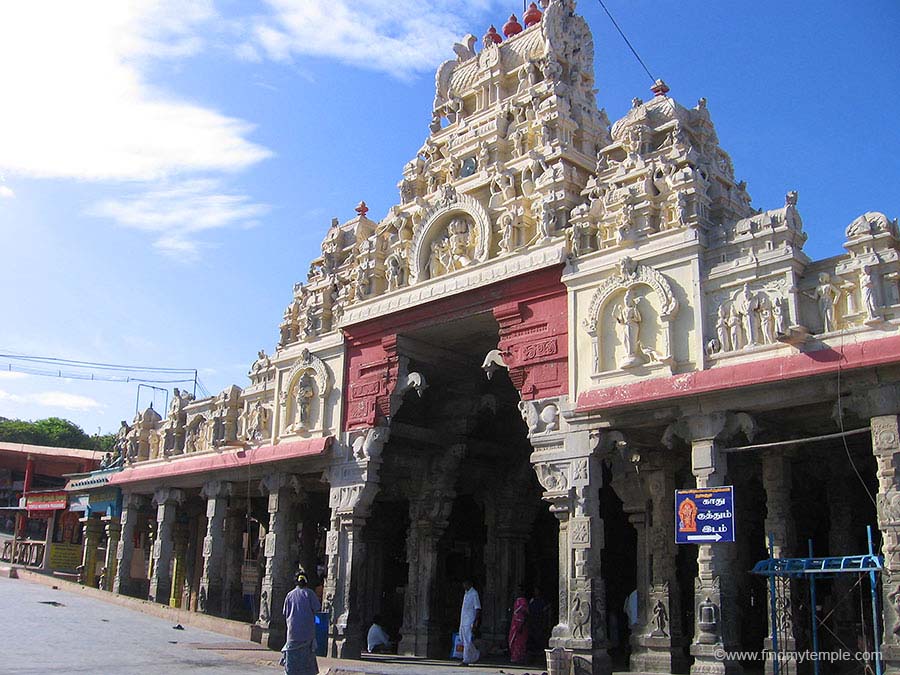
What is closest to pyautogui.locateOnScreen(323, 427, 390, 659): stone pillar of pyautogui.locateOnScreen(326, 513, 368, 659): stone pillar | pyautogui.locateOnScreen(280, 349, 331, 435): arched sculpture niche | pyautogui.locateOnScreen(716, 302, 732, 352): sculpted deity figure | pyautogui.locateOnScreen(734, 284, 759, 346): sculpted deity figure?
pyautogui.locateOnScreen(326, 513, 368, 659): stone pillar

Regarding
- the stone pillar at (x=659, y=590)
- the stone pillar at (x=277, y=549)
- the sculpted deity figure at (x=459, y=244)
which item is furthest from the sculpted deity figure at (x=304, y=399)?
the stone pillar at (x=659, y=590)

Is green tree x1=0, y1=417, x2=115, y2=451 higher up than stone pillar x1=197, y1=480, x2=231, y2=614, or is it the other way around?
green tree x1=0, y1=417, x2=115, y2=451

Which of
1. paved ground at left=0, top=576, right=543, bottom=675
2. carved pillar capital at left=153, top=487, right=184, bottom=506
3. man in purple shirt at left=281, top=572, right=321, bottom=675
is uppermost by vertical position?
carved pillar capital at left=153, top=487, right=184, bottom=506

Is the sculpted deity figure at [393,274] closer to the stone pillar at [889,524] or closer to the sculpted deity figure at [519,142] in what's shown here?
the sculpted deity figure at [519,142]

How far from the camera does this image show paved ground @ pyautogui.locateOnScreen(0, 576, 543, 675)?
13.9m

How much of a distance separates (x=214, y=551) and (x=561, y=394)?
38.4 ft

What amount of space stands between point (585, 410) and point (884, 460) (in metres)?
4.60

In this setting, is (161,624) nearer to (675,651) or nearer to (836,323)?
(675,651)

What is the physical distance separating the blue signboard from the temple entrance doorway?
6.53m

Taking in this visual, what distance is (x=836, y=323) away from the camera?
12.4 metres

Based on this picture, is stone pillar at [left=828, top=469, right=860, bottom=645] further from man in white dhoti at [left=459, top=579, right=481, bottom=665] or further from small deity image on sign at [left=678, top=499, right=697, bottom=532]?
man in white dhoti at [left=459, top=579, right=481, bottom=665]

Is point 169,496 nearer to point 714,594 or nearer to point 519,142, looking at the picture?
point 519,142

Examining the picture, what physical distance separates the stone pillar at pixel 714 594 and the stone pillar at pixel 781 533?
99cm

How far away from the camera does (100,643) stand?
16391mm
